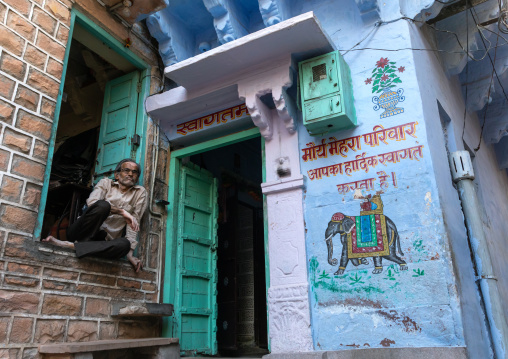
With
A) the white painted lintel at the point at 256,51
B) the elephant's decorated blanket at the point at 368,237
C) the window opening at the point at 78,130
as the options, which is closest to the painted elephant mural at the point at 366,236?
the elephant's decorated blanket at the point at 368,237

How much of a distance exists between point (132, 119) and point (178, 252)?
1.70m

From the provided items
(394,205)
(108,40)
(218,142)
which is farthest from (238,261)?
(108,40)

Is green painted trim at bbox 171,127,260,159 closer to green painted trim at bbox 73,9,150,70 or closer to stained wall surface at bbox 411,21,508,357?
green painted trim at bbox 73,9,150,70

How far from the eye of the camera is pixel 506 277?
5500 mm

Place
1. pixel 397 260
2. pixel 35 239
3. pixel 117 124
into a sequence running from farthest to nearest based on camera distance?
pixel 117 124, pixel 397 260, pixel 35 239

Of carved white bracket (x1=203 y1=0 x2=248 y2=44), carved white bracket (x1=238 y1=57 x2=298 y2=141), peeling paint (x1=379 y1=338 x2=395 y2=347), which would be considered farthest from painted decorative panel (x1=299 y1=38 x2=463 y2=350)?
carved white bracket (x1=203 y1=0 x2=248 y2=44)

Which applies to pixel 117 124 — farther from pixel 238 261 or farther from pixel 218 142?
pixel 238 261

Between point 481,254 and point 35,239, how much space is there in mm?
4053

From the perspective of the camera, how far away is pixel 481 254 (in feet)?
13.5

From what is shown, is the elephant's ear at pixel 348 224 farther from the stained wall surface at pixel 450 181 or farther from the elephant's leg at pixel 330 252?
the stained wall surface at pixel 450 181

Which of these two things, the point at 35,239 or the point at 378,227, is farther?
the point at 378,227

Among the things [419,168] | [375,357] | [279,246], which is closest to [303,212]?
[279,246]

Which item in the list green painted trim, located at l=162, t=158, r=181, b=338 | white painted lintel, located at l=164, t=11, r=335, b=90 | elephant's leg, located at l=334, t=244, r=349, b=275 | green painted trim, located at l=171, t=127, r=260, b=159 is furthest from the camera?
green painted trim, located at l=171, t=127, r=260, b=159

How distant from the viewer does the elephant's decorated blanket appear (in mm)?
3787
